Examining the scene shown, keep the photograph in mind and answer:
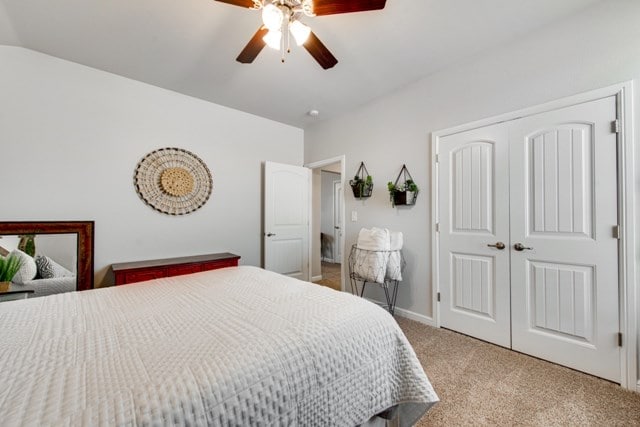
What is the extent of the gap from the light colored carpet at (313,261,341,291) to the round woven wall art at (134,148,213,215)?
226cm

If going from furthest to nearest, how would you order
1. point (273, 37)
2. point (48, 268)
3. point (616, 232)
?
point (48, 268), point (616, 232), point (273, 37)

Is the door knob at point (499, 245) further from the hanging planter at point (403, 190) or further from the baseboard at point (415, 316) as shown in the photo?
the baseboard at point (415, 316)

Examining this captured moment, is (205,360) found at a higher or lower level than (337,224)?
lower

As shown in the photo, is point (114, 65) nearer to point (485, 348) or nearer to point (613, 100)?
point (613, 100)

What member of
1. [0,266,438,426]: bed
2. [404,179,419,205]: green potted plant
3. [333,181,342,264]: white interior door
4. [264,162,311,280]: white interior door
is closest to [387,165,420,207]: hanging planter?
[404,179,419,205]: green potted plant

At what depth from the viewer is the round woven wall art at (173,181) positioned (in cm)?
276

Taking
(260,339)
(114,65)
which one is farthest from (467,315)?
(114,65)

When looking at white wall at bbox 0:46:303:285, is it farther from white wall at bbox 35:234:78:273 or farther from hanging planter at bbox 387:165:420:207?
hanging planter at bbox 387:165:420:207

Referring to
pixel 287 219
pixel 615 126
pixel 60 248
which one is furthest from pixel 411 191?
pixel 60 248

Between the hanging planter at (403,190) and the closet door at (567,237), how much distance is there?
0.84 meters

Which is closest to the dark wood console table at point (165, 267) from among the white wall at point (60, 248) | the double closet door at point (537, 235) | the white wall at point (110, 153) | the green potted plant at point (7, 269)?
the white wall at point (110, 153)

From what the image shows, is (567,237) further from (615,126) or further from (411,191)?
(411,191)

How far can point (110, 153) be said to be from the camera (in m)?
2.57

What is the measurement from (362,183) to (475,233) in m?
1.32
